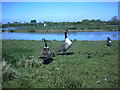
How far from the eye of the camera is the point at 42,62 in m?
14.0

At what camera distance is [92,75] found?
11.0m

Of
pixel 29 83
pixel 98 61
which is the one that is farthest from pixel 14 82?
pixel 98 61

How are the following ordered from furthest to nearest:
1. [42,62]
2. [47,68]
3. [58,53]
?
[58,53]
[42,62]
[47,68]

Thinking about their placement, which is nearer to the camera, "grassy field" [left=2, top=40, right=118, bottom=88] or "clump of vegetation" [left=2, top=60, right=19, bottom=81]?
"grassy field" [left=2, top=40, right=118, bottom=88]

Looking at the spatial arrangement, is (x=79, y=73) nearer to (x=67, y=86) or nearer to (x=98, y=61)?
(x=67, y=86)

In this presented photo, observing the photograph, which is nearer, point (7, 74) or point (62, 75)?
point (7, 74)

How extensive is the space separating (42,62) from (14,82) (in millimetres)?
4300

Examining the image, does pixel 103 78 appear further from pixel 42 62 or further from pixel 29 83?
pixel 42 62

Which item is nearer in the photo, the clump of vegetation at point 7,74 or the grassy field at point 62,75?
the grassy field at point 62,75

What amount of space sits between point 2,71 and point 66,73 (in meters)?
3.60

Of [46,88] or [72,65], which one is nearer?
[46,88]

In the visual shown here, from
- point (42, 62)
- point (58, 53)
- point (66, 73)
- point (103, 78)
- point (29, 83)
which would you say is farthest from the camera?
point (58, 53)

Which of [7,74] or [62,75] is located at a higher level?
[7,74]

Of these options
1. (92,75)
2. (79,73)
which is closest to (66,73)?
(79,73)
